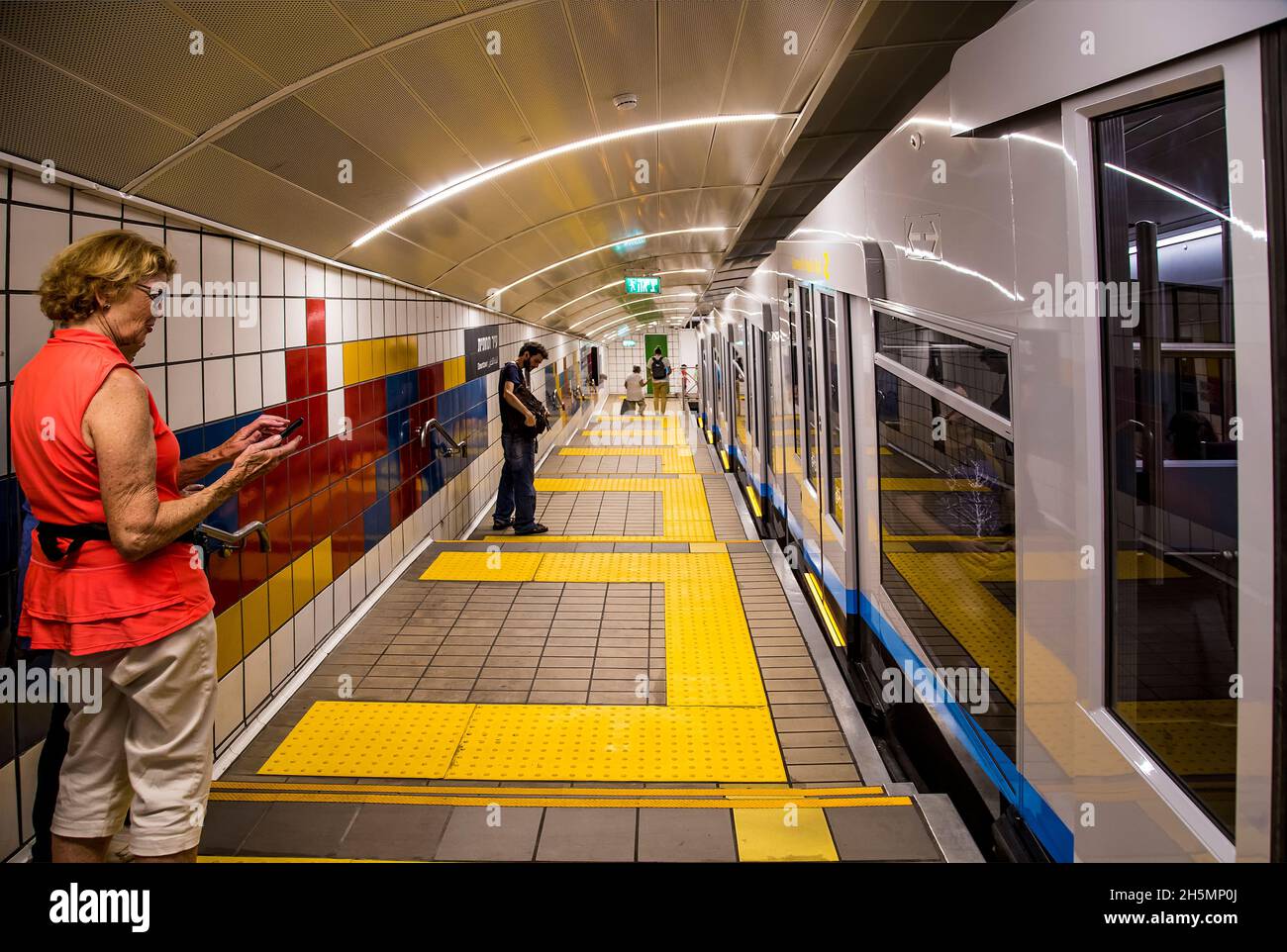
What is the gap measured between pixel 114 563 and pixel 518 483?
6.55m

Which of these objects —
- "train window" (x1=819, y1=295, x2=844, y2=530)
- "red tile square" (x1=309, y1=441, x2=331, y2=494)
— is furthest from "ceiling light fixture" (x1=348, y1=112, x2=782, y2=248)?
"train window" (x1=819, y1=295, x2=844, y2=530)

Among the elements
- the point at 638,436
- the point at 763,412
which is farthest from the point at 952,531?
the point at 638,436

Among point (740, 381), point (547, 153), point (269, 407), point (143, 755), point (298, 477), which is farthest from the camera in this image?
point (740, 381)

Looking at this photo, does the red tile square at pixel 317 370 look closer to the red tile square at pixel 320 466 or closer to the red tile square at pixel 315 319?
the red tile square at pixel 315 319

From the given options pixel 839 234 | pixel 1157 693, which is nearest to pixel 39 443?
pixel 1157 693

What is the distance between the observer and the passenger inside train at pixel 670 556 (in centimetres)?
158

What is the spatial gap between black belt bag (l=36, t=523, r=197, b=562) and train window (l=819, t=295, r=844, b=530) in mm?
3596

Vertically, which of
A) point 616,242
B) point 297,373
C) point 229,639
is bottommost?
point 229,639

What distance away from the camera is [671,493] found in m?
11.4

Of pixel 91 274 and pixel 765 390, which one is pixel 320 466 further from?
pixel 765 390

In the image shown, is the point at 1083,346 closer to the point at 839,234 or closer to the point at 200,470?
the point at 200,470

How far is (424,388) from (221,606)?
4.07 metres

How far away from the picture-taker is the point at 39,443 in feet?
6.30

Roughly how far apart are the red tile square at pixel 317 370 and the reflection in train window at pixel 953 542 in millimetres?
3022
